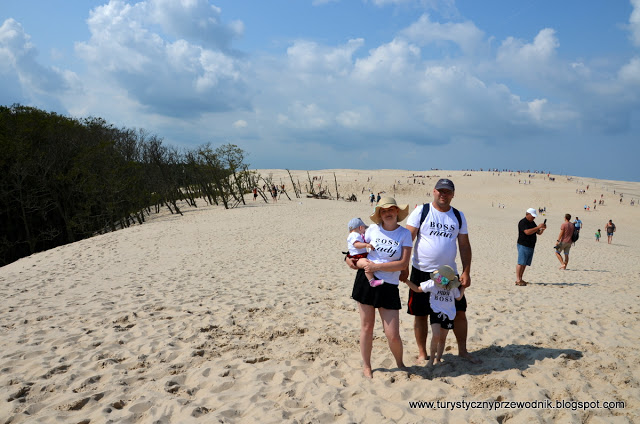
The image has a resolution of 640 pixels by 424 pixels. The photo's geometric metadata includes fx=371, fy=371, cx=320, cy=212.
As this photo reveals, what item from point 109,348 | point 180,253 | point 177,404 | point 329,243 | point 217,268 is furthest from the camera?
point 329,243

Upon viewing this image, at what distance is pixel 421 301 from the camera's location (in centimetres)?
389

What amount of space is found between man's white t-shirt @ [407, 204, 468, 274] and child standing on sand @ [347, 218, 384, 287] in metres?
0.55

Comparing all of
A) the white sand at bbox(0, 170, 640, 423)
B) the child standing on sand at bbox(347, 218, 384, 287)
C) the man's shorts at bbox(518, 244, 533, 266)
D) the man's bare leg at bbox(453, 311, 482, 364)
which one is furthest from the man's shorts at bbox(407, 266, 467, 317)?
the man's shorts at bbox(518, 244, 533, 266)

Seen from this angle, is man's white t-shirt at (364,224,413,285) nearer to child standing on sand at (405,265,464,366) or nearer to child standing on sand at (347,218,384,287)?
child standing on sand at (347,218,384,287)

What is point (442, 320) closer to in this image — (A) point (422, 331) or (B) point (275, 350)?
(A) point (422, 331)

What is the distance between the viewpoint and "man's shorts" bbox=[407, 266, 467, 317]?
3.83m

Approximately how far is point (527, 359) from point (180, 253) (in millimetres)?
12216

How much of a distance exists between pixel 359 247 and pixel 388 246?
0.28 m

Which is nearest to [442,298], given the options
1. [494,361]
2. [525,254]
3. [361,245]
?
[361,245]

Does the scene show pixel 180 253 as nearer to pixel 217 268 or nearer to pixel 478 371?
pixel 217 268

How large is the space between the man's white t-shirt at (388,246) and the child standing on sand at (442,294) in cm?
34

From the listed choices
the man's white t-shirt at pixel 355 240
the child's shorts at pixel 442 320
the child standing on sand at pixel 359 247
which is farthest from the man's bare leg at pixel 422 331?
the man's white t-shirt at pixel 355 240

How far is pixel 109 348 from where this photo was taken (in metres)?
4.61

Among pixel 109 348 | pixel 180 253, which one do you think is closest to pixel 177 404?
pixel 109 348
